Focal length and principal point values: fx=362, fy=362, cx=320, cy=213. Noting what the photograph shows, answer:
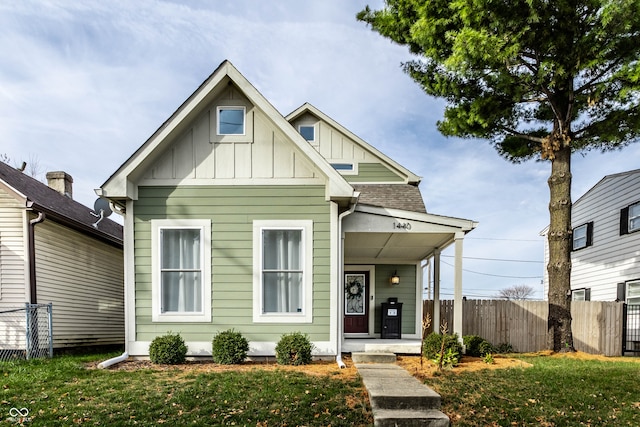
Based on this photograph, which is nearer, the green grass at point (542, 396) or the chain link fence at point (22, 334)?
the green grass at point (542, 396)

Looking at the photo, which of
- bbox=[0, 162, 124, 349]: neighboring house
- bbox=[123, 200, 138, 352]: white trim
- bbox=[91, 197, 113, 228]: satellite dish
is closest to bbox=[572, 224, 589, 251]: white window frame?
bbox=[123, 200, 138, 352]: white trim

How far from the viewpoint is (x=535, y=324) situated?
9.80m

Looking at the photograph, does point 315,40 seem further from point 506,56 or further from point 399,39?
point 506,56

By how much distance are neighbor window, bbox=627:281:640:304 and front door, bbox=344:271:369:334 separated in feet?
27.4

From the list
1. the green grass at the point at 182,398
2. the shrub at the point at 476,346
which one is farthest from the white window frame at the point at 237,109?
the shrub at the point at 476,346

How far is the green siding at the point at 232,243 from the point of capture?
694cm

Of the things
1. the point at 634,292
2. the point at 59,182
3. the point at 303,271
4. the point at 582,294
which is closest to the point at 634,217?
the point at 634,292

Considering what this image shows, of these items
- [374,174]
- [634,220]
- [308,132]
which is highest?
[308,132]

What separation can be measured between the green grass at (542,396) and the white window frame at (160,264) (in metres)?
4.23

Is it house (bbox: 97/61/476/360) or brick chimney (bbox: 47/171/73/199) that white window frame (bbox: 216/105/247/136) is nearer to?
house (bbox: 97/61/476/360)

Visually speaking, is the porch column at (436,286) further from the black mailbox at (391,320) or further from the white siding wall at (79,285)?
the white siding wall at (79,285)

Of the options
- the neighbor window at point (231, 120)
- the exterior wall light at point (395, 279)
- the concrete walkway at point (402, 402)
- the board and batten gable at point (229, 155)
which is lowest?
the concrete walkway at point (402, 402)

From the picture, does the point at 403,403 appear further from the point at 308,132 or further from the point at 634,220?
the point at 634,220

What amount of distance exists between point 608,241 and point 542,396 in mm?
10318
